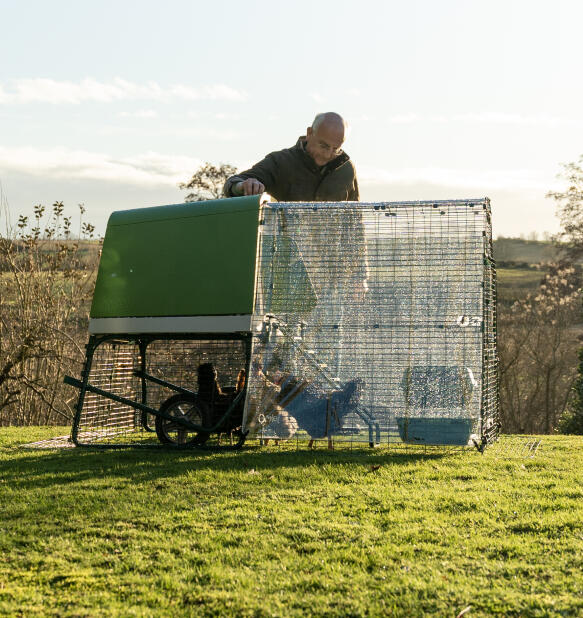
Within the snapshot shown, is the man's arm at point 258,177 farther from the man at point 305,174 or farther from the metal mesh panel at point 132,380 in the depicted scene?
the metal mesh panel at point 132,380

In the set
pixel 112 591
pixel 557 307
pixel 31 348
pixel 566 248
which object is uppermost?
pixel 566 248

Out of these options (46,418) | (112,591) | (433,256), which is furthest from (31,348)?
(112,591)

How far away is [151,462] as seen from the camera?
18.9 ft

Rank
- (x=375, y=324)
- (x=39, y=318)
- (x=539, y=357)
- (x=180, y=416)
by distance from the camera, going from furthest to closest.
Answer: (x=539, y=357), (x=39, y=318), (x=180, y=416), (x=375, y=324)

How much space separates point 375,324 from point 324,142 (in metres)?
1.86

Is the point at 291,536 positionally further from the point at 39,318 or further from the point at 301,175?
the point at 39,318

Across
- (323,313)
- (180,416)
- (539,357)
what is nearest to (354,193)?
(323,313)

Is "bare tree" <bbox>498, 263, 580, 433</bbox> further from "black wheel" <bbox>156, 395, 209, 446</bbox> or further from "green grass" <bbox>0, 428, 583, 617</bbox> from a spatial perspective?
"green grass" <bbox>0, 428, 583, 617</bbox>

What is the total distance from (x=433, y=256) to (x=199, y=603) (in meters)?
3.74

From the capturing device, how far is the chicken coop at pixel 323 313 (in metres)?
5.92

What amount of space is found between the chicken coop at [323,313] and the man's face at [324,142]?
86cm

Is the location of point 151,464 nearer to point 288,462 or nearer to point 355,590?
point 288,462

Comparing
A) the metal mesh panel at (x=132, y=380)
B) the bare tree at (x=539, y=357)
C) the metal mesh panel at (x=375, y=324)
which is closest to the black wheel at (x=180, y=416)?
the metal mesh panel at (x=132, y=380)

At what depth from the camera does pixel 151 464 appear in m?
5.68
